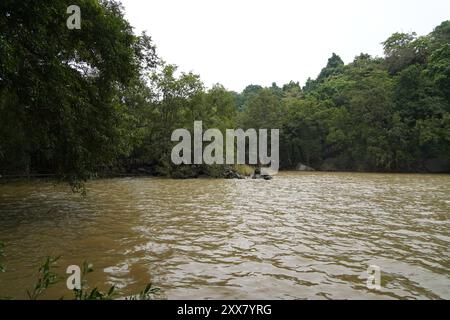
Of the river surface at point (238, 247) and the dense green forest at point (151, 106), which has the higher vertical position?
the dense green forest at point (151, 106)

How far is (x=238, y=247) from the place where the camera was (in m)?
7.66

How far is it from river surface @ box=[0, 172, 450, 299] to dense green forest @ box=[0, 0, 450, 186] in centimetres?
230

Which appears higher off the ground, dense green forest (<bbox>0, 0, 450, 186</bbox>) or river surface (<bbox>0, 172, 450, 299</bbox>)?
dense green forest (<bbox>0, 0, 450, 186</bbox>)

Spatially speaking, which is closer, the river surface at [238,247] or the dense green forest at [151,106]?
the river surface at [238,247]

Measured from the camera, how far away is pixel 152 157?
3350 centimetres

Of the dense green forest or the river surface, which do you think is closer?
the river surface

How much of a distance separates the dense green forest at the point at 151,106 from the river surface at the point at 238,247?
2.30m

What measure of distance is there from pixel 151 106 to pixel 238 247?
2755 centimetres

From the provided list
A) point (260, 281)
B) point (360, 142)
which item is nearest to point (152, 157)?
point (360, 142)

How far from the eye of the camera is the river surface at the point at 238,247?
17.6 feet

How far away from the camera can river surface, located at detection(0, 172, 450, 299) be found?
5367 mm

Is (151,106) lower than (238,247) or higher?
higher

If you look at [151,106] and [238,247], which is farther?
[151,106]
